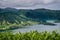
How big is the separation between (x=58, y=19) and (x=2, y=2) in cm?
117

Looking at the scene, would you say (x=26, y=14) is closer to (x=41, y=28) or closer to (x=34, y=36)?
(x=41, y=28)

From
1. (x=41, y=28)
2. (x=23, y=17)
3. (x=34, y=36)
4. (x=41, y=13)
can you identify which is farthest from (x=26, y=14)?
(x=34, y=36)

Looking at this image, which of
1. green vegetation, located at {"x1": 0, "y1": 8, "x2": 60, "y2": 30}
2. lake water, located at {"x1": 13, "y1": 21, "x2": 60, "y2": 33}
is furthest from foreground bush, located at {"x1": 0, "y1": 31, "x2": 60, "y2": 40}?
green vegetation, located at {"x1": 0, "y1": 8, "x2": 60, "y2": 30}

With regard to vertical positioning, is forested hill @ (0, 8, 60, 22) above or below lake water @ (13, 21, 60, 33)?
above

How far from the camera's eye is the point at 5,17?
372 cm

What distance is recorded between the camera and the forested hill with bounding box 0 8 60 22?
146 inches

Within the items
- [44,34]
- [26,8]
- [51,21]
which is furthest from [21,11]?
[44,34]

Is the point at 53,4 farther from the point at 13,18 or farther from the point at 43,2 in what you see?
the point at 13,18

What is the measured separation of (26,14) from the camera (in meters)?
3.76

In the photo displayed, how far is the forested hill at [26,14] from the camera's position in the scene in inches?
146

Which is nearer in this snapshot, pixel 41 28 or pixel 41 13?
pixel 41 28

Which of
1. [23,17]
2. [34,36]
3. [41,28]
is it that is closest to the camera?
[34,36]

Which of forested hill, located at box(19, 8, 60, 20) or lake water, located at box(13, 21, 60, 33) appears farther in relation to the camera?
forested hill, located at box(19, 8, 60, 20)

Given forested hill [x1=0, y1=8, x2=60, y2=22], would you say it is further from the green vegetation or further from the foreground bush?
the foreground bush
